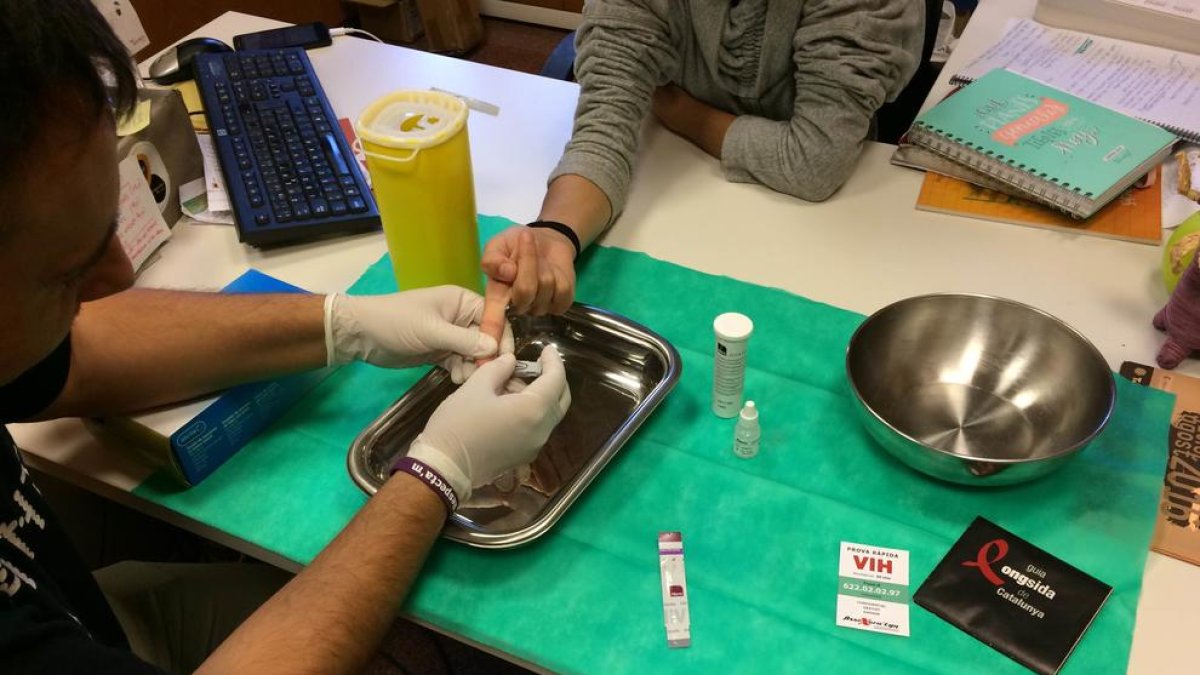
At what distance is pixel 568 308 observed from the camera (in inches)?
43.4

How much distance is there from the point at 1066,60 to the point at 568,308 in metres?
1.01

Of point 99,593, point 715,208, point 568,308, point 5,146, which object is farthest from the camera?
point 715,208

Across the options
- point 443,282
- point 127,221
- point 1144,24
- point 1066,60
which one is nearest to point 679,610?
point 443,282

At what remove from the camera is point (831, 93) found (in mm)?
1246

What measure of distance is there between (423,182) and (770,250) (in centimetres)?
50

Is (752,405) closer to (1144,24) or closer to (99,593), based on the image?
(99,593)

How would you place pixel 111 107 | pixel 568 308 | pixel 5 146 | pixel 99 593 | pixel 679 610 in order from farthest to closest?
pixel 568 308
pixel 99 593
pixel 679 610
pixel 111 107
pixel 5 146

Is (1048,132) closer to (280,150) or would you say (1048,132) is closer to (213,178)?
(280,150)

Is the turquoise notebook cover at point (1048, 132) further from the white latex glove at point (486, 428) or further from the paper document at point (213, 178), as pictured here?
the paper document at point (213, 178)

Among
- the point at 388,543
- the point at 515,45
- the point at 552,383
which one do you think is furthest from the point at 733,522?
the point at 515,45

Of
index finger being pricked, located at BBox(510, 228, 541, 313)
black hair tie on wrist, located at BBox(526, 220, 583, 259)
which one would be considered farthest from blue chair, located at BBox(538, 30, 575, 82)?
index finger being pricked, located at BBox(510, 228, 541, 313)

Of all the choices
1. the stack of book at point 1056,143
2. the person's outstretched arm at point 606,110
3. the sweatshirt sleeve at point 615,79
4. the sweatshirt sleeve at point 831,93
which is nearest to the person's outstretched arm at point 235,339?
the person's outstretched arm at point 606,110

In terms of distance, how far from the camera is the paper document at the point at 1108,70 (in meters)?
1.35

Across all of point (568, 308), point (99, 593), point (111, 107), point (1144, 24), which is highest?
point (111, 107)
